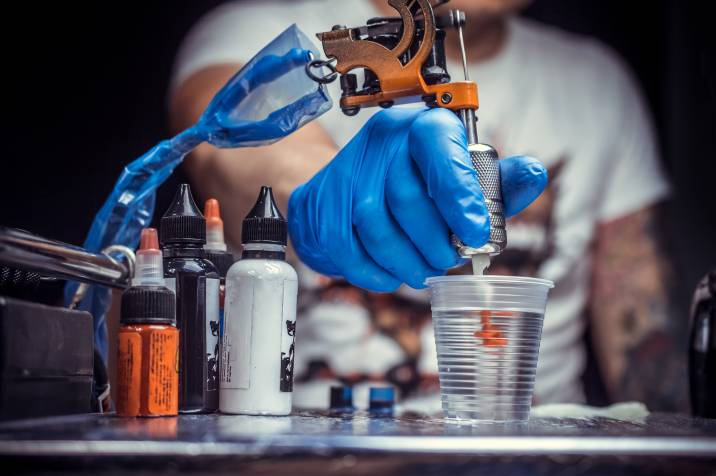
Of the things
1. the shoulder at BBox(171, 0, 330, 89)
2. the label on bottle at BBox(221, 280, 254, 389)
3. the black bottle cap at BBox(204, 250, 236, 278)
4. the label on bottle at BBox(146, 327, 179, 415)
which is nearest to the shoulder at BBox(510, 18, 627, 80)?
the shoulder at BBox(171, 0, 330, 89)

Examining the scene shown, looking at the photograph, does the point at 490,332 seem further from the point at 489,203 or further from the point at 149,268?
the point at 149,268

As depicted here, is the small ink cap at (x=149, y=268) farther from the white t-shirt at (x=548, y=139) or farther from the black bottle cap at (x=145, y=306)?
the white t-shirt at (x=548, y=139)

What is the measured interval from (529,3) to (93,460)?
7.15ft

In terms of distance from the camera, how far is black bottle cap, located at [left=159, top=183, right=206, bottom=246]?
3.31 feet

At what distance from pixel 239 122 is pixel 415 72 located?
0.27 m

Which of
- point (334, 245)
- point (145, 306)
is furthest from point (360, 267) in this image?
point (145, 306)

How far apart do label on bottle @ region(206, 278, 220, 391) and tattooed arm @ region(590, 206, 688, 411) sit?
158cm

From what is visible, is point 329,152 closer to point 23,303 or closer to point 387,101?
point 387,101

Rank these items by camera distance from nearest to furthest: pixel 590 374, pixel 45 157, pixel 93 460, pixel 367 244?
pixel 93 460 → pixel 367 244 → pixel 45 157 → pixel 590 374

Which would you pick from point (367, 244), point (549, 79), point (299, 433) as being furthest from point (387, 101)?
point (549, 79)

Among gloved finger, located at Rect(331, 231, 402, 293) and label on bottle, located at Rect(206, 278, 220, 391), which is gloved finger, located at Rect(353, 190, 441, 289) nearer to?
gloved finger, located at Rect(331, 231, 402, 293)

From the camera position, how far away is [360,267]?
1.19 metres

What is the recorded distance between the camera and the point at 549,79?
7.98ft

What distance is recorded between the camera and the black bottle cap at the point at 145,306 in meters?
0.90
